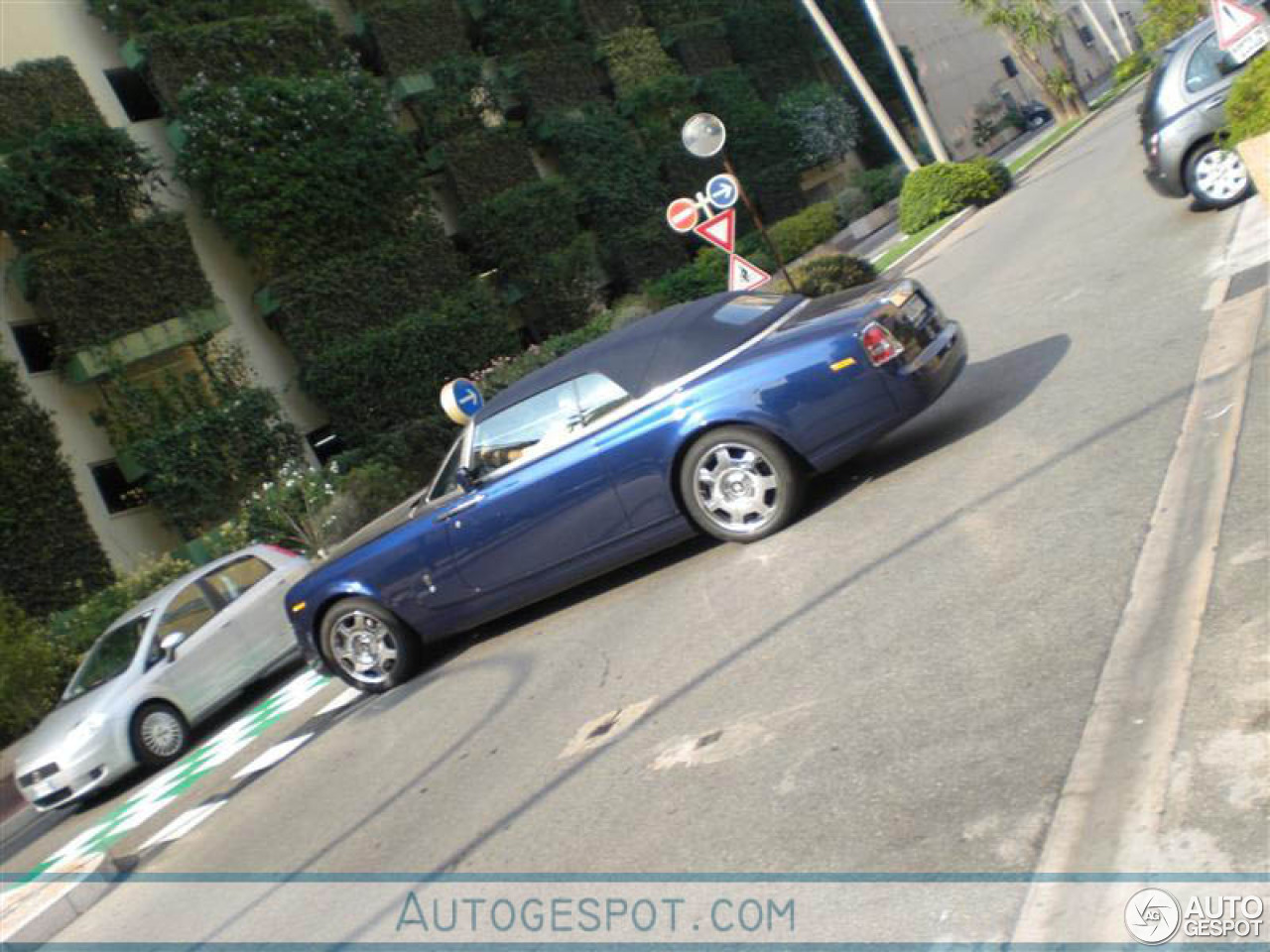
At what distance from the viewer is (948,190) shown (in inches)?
1126

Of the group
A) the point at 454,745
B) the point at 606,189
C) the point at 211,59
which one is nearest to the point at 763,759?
the point at 454,745

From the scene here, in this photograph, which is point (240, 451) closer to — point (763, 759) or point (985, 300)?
point (985, 300)

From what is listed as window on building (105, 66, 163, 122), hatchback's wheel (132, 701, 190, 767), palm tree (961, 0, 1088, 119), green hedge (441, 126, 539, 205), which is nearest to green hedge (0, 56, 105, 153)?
window on building (105, 66, 163, 122)

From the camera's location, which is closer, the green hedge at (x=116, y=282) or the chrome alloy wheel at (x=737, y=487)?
the chrome alloy wheel at (x=737, y=487)

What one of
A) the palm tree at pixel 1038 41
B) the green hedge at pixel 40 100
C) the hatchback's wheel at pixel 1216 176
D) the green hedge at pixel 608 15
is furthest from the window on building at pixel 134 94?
the palm tree at pixel 1038 41

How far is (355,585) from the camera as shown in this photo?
9.73m

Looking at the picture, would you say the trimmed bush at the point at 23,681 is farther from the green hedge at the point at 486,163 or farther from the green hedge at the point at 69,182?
the green hedge at the point at 486,163

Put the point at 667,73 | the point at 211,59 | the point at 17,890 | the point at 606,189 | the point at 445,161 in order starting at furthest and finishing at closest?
the point at 667,73 < the point at 606,189 < the point at 445,161 < the point at 211,59 < the point at 17,890

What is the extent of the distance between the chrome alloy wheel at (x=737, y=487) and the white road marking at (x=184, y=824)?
143 inches

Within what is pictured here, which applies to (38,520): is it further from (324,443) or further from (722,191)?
(722,191)

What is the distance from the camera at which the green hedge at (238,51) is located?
91.2ft

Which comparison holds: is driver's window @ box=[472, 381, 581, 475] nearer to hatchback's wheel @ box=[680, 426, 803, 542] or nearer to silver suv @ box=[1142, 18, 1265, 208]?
hatchback's wheel @ box=[680, 426, 803, 542]

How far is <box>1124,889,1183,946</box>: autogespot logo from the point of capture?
349 cm

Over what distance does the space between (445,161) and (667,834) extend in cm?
3088
